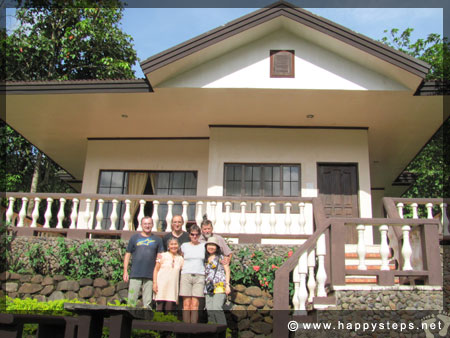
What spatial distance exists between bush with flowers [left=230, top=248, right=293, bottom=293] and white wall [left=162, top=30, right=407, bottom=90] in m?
3.89

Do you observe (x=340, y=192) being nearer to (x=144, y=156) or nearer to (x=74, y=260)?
(x=144, y=156)

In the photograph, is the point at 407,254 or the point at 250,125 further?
the point at 250,125

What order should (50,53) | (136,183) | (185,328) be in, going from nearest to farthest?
1. (185,328)
2. (136,183)
3. (50,53)

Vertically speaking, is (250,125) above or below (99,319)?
above

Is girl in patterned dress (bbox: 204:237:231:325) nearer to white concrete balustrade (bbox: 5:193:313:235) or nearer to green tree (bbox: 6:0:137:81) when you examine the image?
white concrete balustrade (bbox: 5:193:313:235)

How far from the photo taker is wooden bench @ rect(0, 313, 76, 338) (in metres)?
3.27

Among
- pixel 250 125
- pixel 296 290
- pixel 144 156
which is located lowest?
pixel 296 290

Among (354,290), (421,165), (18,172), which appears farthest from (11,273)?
(421,165)

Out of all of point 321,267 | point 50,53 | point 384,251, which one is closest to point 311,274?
point 321,267

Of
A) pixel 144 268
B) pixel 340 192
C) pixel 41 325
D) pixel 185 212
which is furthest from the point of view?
pixel 340 192

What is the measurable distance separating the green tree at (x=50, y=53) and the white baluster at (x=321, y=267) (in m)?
15.9

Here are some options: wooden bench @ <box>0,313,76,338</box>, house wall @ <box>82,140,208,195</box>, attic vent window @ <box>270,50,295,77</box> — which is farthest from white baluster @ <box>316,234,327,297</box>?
house wall @ <box>82,140,208,195</box>

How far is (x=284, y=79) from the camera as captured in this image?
9.89 metres

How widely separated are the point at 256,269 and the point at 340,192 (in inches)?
195
